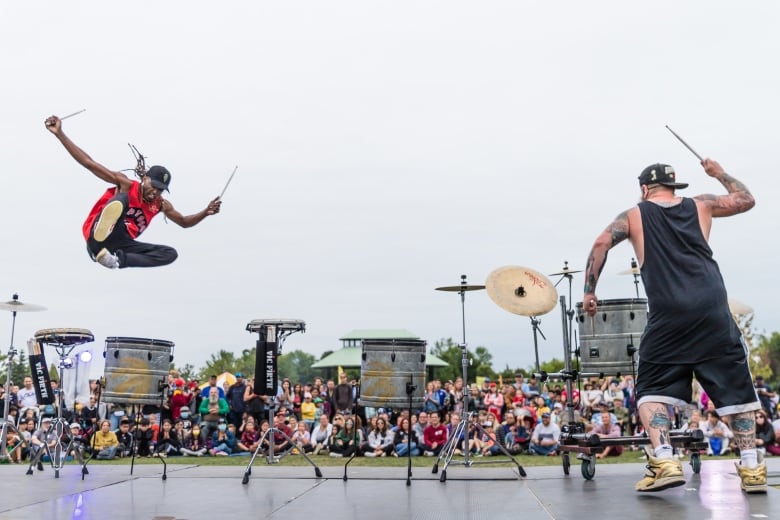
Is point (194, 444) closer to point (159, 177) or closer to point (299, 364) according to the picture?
point (159, 177)

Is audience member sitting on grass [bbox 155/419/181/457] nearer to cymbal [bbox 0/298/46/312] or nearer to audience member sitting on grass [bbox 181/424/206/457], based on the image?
audience member sitting on grass [bbox 181/424/206/457]

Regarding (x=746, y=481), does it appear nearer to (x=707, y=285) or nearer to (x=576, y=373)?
(x=707, y=285)

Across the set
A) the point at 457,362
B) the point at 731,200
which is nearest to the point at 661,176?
the point at 731,200

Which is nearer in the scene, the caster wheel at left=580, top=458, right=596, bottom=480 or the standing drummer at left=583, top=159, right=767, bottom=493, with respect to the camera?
the standing drummer at left=583, top=159, right=767, bottom=493

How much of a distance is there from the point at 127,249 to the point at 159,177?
630mm

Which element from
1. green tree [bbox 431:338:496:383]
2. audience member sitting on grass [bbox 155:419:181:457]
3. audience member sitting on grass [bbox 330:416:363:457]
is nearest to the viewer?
audience member sitting on grass [bbox 330:416:363:457]

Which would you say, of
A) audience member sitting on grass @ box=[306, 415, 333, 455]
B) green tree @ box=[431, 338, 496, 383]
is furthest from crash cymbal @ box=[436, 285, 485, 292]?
green tree @ box=[431, 338, 496, 383]

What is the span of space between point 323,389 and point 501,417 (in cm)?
442

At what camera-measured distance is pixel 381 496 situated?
5.97m

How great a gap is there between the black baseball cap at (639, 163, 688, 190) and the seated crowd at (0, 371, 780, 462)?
6.84 m

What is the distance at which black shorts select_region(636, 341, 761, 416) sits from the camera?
527cm

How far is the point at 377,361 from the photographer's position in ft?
29.7

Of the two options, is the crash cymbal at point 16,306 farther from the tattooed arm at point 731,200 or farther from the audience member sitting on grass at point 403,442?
the tattooed arm at point 731,200

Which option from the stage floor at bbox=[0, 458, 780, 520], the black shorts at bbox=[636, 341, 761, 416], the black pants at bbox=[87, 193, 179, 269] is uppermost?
the black pants at bbox=[87, 193, 179, 269]
